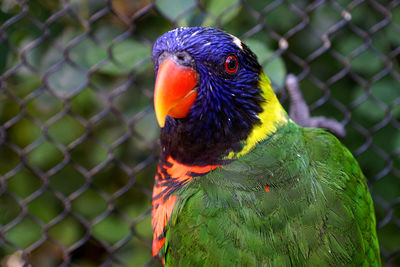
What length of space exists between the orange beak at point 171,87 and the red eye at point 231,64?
7 cm

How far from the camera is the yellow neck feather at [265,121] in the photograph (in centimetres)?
80

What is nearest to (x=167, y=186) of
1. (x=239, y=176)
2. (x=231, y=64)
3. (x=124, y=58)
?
(x=239, y=176)

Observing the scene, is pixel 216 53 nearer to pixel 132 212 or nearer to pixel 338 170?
pixel 338 170

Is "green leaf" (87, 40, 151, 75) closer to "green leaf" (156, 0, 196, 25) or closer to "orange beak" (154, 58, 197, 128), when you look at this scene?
"green leaf" (156, 0, 196, 25)

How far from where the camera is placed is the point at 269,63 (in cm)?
128

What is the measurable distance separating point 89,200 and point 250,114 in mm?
830

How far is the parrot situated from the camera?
710mm

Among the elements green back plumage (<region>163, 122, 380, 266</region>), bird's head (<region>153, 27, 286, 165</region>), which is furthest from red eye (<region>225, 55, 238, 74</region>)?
green back plumage (<region>163, 122, 380, 266</region>)

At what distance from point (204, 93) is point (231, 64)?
79 mm

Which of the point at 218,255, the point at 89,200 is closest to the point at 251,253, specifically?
the point at 218,255

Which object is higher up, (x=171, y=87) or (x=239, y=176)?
(x=171, y=87)

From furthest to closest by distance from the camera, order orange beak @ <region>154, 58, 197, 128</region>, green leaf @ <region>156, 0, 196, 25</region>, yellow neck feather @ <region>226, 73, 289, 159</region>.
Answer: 1. green leaf @ <region>156, 0, 196, 25</region>
2. yellow neck feather @ <region>226, 73, 289, 159</region>
3. orange beak @ <region>154, 58, 197, 128</region>

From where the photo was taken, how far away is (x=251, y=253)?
70cm

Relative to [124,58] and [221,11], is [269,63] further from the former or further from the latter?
[124,58]
